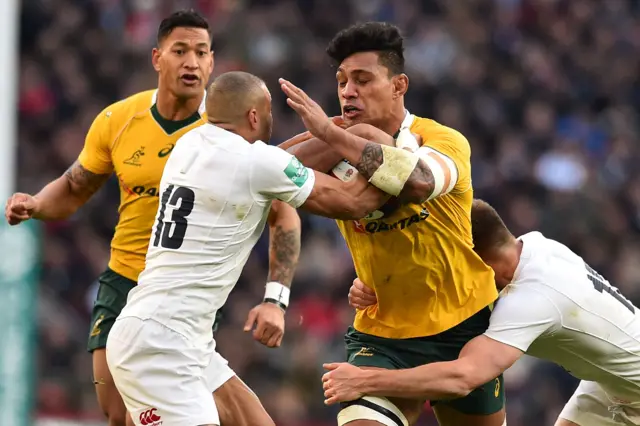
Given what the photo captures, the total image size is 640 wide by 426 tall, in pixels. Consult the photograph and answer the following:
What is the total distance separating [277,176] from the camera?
589 centimetres

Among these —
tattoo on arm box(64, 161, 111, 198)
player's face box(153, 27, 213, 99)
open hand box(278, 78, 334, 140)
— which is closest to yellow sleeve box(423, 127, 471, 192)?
open hand box(278, 78, 334, 140)

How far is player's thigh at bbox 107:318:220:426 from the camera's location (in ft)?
19.4

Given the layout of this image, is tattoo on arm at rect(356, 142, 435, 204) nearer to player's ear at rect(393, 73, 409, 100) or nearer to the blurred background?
player's ear at rect(393, 73, 409, 100)

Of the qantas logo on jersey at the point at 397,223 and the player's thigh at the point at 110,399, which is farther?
the player's thigh at the point at 110,399

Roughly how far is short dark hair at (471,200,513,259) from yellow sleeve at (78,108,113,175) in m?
2.20

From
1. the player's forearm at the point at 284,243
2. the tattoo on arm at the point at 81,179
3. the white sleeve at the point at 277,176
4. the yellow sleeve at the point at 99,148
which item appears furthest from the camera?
the tattoo on arm at the point at 81,179

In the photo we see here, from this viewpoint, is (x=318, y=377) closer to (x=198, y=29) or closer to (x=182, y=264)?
(x=198, y=29)

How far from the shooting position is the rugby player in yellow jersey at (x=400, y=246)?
248 inches

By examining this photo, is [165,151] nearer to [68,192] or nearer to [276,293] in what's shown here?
[68,192]

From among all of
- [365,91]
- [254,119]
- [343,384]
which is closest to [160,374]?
[343,384]

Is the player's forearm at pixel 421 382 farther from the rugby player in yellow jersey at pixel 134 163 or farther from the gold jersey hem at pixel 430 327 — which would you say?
the rugby player in yellow jersey at pixel 134 163

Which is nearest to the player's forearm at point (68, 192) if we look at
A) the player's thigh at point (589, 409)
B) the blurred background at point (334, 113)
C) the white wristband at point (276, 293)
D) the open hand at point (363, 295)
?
the white wristband at point (276, 293)

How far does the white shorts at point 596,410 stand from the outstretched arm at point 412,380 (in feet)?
4.46

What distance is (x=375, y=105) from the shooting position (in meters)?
6.41
